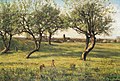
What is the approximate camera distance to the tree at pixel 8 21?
28781 mm

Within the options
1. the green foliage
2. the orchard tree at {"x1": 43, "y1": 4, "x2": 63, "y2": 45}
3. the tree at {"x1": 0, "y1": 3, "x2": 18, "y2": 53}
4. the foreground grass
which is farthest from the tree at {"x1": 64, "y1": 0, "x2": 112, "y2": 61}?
the tree at {"x1": 0, "y1": 3, "x2": 18, "y2": 53}

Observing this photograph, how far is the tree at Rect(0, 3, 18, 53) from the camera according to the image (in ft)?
94.4

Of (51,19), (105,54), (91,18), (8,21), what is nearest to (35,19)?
(51,19)

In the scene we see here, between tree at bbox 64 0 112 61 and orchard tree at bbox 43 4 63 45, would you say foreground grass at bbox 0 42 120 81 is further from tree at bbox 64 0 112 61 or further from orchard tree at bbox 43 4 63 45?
orchard tree at bbox 43 4 63 45

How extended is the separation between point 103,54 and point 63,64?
7529 mm

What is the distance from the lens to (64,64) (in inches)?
910

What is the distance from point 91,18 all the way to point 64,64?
18.5ft

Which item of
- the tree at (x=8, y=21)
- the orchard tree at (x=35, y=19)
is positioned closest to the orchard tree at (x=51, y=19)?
the orchard tree at (x=35, y=19)

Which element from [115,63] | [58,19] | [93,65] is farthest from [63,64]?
[58,19]

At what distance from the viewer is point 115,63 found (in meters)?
24.7

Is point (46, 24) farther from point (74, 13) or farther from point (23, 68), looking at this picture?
point (23, 68)

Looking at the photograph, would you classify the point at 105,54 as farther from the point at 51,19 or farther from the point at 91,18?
the point at 51,19

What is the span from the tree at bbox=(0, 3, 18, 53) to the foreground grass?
1.94m

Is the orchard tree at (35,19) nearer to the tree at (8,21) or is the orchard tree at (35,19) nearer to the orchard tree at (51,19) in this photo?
the orchard tree at (51,19)
